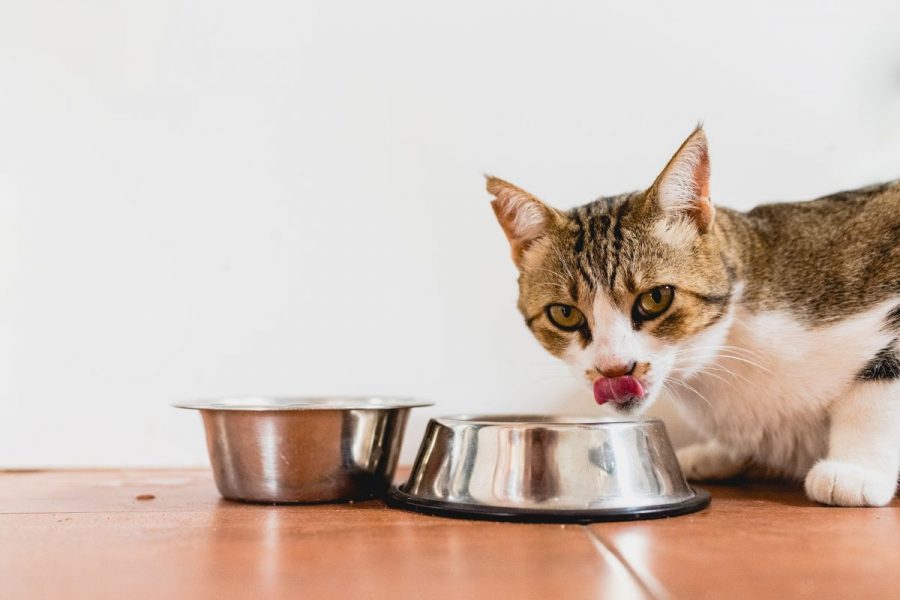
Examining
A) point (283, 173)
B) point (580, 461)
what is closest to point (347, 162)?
point (283, 173)

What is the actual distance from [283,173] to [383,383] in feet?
Result: 1.65

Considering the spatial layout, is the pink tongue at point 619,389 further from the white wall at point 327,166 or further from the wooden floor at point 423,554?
the white wall at point 327,166

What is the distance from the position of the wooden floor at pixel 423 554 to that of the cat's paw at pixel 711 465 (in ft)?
0.79

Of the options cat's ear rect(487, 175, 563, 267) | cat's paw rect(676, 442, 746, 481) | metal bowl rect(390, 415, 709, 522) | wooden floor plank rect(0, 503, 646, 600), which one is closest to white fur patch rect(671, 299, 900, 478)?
cat's paw rect(676, 442, 746, 481)

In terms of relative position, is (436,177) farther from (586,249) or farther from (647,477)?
(647,477)

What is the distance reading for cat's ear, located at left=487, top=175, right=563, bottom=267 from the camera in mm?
1319

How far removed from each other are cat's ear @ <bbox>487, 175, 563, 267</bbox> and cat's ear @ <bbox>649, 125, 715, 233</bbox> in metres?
0.18

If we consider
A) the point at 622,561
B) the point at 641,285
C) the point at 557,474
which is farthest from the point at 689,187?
the point at 622,561

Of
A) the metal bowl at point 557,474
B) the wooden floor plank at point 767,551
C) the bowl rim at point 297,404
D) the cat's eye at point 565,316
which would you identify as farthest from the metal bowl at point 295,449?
the wooden floor plank at point 767,551

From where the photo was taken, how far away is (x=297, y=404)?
4.91 feet

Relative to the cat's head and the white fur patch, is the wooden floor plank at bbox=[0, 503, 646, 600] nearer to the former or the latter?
the cat's head

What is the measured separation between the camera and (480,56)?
1.72 metres

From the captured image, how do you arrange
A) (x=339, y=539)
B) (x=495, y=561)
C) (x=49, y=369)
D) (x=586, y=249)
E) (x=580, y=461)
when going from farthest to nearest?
(x=49, y=369)
(x=586, y=249)
(x=580, y=461)
(x=339, y=539)
(x=495, y=561)

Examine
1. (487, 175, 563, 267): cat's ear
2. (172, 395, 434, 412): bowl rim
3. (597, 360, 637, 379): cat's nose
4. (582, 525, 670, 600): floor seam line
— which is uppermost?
(487, 175, 563, 267): cat's ear
